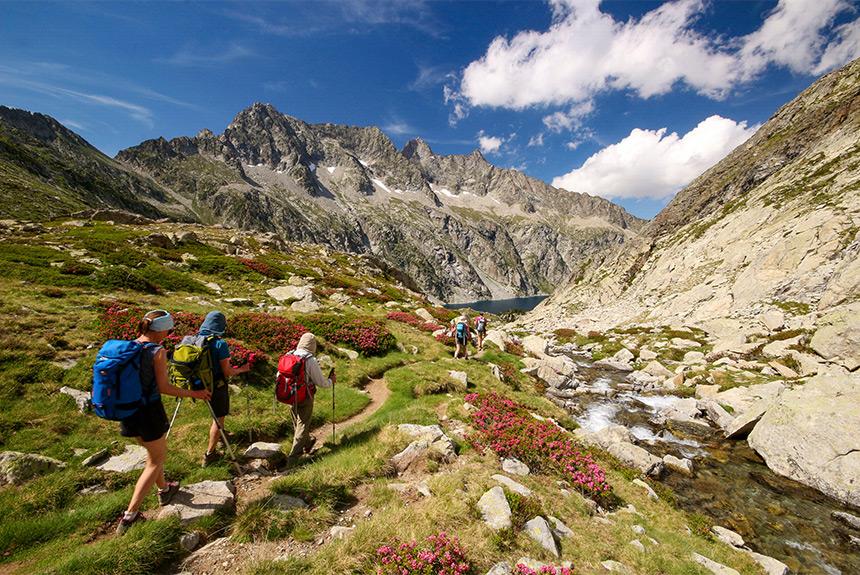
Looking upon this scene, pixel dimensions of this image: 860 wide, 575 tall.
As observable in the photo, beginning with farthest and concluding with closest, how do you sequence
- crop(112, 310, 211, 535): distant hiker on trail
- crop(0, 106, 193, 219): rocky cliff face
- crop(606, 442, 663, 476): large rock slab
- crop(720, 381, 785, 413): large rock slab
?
crop(0, 106, 193, 219): rocky cliff face
crop(720, 381, 785, 413): large rock slab
crop(606, 442, 663, 476): large rock slab
crop(112, 310, 211, 535): distant hiker on trail

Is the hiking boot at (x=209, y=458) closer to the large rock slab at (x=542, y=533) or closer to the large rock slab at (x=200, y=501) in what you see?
the large rock slab at (x=200, y=501)

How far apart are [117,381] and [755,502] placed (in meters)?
19.7

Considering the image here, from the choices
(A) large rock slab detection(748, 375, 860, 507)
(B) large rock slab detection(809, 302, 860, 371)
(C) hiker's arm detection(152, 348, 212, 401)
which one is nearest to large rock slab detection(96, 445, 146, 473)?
(C) hiker's arm detection(152, 348, 212, 401)

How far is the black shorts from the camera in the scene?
21.1 feet

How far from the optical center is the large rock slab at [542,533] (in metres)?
7.31

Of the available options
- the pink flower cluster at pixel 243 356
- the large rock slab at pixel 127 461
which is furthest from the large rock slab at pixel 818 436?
the large rock slab at pixel 127 461

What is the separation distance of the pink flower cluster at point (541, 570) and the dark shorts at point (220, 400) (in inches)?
306

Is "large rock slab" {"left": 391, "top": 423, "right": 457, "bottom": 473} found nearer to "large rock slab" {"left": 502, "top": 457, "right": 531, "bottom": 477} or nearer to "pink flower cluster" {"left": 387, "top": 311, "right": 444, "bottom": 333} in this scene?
"large rock slab" {"left": 502, "top": 457, "right": 531, "bottom": 477}

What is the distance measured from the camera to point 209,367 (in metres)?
8.66

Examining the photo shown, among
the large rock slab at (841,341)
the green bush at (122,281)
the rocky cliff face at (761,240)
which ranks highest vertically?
the rocky cliff face at (761,240)

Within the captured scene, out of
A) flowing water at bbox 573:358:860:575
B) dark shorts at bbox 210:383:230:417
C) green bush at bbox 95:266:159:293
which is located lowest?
flowing water at bbox 573:358:860:575

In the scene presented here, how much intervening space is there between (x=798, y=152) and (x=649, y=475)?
8477cm

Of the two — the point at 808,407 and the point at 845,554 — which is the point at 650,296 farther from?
the point at 845,554

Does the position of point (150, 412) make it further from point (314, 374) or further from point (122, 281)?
point (122, 281)
